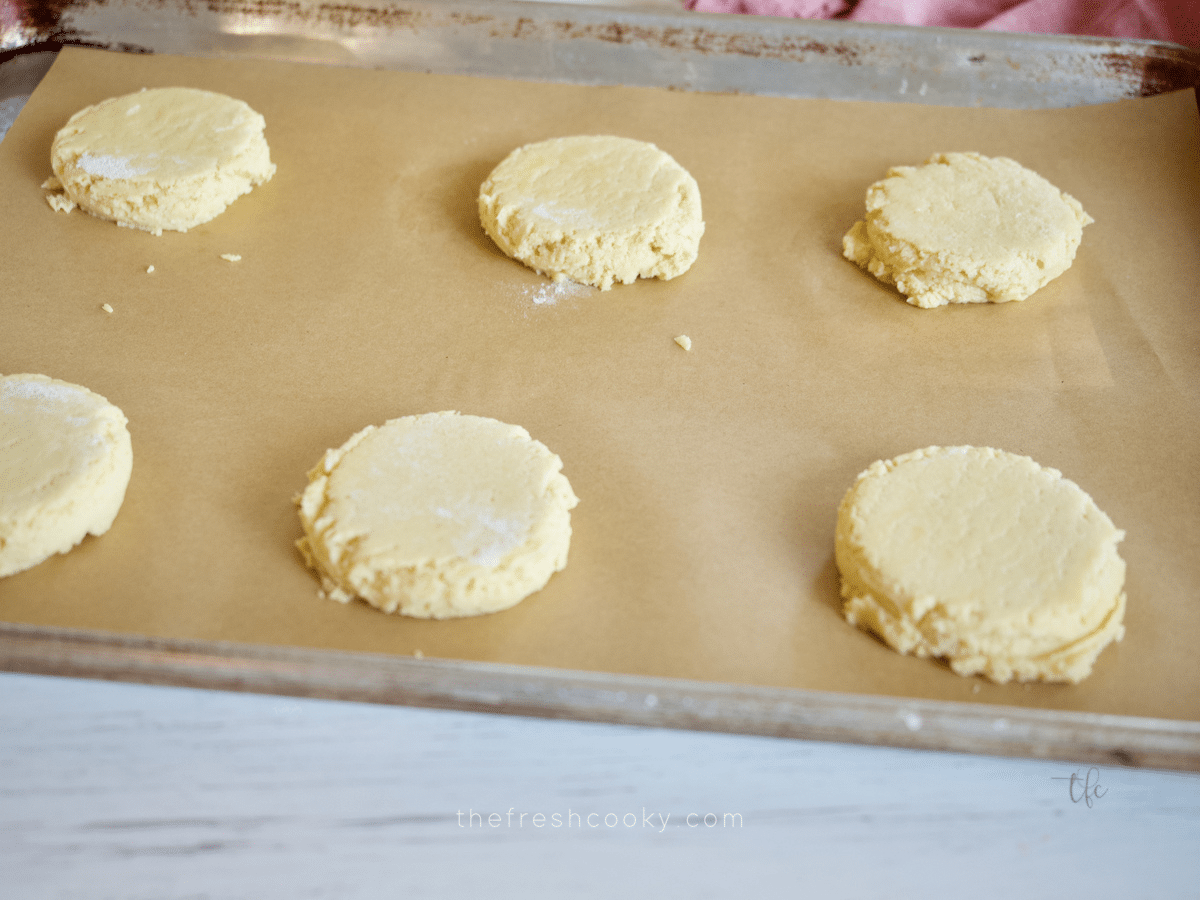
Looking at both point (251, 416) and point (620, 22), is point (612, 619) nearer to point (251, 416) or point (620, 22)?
point (251, 416)

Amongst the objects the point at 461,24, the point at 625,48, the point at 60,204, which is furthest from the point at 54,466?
the point at 625,48

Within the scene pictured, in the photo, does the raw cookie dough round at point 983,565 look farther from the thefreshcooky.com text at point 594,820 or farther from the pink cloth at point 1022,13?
the pink cloth at point 1022,13

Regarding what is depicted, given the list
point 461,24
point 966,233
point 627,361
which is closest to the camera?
point 627,361

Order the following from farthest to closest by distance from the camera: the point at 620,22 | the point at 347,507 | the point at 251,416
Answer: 1. the point at 620,22
2. the point at 251,416
3. the point at 347,507

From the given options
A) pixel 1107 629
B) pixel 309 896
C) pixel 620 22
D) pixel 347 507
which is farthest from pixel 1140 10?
pixel 309 896

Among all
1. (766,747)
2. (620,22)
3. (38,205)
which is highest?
(620,22)

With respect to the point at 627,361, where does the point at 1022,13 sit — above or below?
above

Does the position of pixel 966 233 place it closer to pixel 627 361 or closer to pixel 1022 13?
pixel 627 361

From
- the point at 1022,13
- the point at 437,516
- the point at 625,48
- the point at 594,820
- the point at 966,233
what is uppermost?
the point at 1022,13
